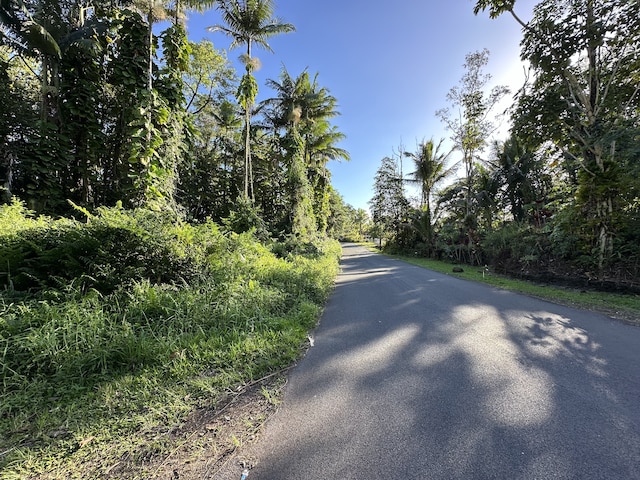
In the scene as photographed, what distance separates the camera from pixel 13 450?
5.86ft

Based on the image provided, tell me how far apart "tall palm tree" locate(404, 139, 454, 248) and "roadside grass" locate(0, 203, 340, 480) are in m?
16.2

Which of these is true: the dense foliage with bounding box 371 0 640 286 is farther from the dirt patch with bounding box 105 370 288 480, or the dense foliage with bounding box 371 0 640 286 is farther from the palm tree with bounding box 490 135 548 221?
the dirt patch with bounding box 105 370 288 480

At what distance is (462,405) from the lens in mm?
2229

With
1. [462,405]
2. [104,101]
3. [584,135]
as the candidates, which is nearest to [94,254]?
[462,405]

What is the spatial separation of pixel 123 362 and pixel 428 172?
67.6ft

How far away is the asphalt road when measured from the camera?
1659 millimetres

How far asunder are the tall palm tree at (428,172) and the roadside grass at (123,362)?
1618 centimetres

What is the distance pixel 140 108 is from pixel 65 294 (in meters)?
5.11

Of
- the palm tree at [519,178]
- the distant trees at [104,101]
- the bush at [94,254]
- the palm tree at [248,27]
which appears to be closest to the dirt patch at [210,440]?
the bush at [94,254]

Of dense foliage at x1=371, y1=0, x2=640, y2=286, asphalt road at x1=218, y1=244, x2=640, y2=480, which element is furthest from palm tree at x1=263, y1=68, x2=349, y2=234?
asphalt road at x1=218, y1=244, x2=640, y2=480

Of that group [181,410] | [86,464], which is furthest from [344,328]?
[86,464]

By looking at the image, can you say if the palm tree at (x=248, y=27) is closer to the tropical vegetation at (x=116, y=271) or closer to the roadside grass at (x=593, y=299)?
the tropical vegetation at (x=116, y=271)

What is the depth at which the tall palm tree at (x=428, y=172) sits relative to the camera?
1856 cm

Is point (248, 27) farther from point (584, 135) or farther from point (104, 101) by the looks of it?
point (584, 135)
